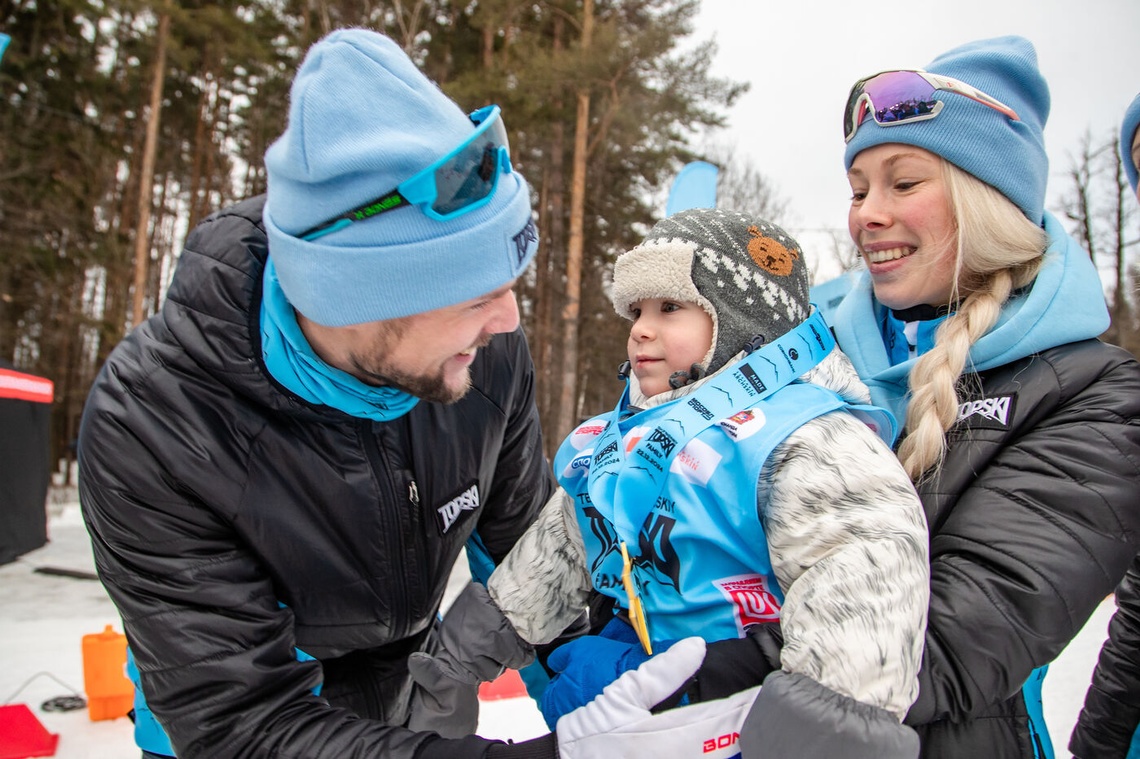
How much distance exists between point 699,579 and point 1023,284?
86 cm

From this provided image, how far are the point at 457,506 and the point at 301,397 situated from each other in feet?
1.70

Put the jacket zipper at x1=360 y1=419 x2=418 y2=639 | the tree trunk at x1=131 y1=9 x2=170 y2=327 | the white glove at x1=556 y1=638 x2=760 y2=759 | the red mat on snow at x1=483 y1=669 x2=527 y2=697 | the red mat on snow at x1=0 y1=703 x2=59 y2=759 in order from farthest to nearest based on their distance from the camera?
the tree trunk at x1=131 y1=9 x2=170 y2=327
the red mat on snow at x1=483 y1=669 x2=527 y2=697
the red mat on snow at x1=0 y1=703 x2=59 y2=759
the jacket zipper at x1=360 y1=419 x2=418 y2=639
the white glove at x1=556 y1=638 x2=760 y2=759

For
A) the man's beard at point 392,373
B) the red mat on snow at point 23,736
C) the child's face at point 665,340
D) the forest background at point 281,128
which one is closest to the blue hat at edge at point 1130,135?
the child's face at point 665,340

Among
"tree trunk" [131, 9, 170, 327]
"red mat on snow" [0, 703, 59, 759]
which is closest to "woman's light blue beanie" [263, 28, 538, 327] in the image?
"red mat on snow" [0, 703, 59, 759]

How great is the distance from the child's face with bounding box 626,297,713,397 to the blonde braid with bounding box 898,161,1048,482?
1.41ft

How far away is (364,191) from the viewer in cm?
136

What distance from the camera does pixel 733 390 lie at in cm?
135

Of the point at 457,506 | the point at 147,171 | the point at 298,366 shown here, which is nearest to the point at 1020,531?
the point at 457,506

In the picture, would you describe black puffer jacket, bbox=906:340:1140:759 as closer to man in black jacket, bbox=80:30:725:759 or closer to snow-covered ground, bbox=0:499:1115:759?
man in black jacket, bbox=80:30:725:759

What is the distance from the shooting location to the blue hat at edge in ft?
5.67

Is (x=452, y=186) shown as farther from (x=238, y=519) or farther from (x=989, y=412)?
(x=989, y=412)

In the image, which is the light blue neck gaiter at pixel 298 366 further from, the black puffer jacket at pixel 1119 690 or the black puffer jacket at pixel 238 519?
the black puffer jacket at pixel 1119 690

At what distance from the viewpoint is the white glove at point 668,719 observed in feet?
3.72

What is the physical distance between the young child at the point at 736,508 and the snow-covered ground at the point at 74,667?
2.21 meters
